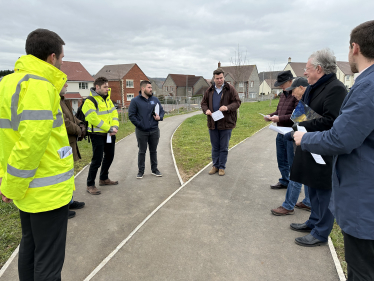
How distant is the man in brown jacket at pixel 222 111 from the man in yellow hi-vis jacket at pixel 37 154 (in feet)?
14.0

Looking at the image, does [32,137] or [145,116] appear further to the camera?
[145,116]

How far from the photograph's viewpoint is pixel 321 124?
2926mm

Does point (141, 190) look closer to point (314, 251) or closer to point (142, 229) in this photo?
point (142, 229)

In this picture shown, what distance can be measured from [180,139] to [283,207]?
751cm

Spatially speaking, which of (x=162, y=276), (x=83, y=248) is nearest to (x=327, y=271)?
(x=162, y=276)

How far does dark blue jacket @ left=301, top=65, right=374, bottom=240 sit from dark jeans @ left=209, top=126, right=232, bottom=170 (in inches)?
164

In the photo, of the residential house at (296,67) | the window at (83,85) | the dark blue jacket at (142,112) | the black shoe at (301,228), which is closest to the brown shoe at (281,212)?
the black shoe at (301,228)

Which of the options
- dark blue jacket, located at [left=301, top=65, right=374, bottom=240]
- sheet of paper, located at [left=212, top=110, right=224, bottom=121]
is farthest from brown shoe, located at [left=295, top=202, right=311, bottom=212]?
sheet of paper, located at [left=212, top=110, right=224, bottom=121]

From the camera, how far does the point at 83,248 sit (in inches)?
131

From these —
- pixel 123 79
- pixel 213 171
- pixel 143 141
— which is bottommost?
pixel 213 171

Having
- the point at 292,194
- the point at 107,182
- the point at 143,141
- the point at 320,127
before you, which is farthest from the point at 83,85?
the point at 320,127

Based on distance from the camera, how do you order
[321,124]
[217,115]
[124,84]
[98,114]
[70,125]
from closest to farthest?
1. [321,124]
2. [70,125]
3. [98,114]
4. [217,115]
5. [124,84]

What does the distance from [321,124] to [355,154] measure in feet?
3.68

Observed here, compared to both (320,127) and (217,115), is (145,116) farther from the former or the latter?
(320,127)
